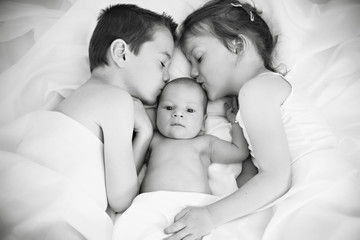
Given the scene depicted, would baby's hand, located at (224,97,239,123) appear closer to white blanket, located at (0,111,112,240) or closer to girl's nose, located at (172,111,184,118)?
girl's nose, located at (172,111,184,118)

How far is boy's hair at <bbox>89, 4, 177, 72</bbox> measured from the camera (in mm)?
1477

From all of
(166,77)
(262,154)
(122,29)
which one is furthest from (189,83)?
(262,154)

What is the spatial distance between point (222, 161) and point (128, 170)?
0.39 meters

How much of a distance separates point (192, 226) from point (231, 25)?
0.83m

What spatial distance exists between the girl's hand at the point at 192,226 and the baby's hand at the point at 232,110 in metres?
0.52

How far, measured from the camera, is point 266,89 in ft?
4.35

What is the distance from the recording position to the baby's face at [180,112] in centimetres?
145

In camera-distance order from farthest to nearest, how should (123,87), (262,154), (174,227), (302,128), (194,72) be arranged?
(194,72)
(123,87)
(302,128)
(262,154)
(174,227)

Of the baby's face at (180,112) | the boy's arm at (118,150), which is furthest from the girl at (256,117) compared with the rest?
the boy's arm at (118,150)

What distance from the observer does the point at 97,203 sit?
3.97ft

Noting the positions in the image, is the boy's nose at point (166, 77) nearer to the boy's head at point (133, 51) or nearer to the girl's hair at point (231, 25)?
the boy's head at point (133, 51)

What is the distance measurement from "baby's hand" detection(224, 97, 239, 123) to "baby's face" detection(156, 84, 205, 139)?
143 millimetres

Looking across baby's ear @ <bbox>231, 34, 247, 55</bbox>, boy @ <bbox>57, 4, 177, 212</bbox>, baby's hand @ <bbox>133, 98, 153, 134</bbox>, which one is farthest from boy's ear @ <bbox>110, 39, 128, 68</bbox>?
baby's ear @ <bbox>231, 34, 247, 55</bbox>

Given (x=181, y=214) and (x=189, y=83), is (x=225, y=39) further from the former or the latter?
(x=181, y=214)
